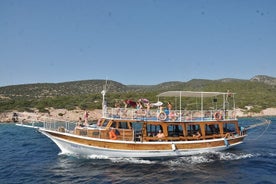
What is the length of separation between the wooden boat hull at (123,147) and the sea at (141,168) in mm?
482

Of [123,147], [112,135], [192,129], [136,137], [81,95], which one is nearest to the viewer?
[123,147]

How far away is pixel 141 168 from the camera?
1970cm

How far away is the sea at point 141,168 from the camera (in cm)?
1722

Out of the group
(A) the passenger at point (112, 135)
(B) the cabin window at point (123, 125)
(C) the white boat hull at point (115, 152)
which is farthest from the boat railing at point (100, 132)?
(C) the white boat hull at point (115, 152)

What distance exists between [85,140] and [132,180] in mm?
6330

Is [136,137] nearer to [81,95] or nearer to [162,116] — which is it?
[162,116]

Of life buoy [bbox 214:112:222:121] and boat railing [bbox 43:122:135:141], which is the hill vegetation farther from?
life buoy [bbox 214:112:222:121]

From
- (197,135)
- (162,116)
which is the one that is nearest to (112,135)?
(162,116)

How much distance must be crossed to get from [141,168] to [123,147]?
9.03 feet

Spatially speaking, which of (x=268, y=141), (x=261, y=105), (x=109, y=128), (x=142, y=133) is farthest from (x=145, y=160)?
(x=261, y=105)

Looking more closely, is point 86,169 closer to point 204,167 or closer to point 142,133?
point 142,133

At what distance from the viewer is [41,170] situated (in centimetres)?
1959

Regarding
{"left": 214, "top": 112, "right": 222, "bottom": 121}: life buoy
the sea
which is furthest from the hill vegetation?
the sea

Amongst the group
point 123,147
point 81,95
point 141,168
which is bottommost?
point 141,168
